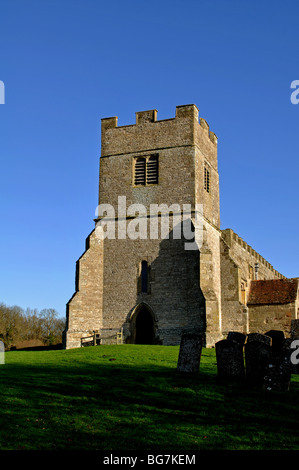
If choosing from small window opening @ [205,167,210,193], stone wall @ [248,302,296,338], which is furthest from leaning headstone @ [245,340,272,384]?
stone wall @ [248,302,296,338]

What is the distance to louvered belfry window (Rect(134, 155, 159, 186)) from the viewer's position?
28.5m

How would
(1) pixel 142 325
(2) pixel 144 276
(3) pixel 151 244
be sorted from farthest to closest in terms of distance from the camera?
(3) pixel 151 244 < (2) pixel 144 276 < (1) pixel 142 325

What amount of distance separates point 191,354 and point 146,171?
16.2 m

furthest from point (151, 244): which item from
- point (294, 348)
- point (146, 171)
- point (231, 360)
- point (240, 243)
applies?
point (294, 348)

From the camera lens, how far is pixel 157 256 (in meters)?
27.2

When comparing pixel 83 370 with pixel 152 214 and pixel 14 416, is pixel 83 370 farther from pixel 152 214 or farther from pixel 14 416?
pixel 152 214

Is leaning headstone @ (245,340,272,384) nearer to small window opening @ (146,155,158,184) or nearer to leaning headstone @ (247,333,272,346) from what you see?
leaning headstone @ (247,333,272,346)

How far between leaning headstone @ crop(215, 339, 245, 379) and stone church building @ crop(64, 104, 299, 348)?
37.5 ft

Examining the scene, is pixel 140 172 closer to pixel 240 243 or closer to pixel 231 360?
pixel 240 243
